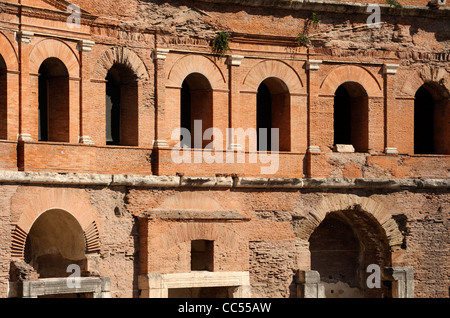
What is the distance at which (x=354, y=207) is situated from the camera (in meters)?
24.4

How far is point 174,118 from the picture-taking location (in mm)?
23047

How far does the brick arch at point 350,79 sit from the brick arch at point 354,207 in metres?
2.21

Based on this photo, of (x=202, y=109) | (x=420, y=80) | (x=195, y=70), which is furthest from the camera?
(x=420, y=80)

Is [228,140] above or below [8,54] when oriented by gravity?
below

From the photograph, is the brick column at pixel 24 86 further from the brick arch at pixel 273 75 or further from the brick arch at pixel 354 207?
the brick arch at pixel 354 207

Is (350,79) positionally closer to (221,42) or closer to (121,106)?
(221,42)

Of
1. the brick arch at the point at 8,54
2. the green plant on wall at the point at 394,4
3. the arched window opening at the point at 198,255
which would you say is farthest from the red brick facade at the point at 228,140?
the arched window opening at the point at 198,255

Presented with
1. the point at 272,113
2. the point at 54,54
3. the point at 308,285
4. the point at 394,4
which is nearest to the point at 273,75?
the point at 272,113

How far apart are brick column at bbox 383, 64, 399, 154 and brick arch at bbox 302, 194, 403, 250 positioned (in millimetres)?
1241

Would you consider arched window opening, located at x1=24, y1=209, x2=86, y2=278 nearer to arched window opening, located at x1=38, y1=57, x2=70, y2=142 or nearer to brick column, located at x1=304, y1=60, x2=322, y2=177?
arched window opening, located at x1=38, y1=57, x2=70, y2=142

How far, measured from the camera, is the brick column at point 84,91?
71.9 ft

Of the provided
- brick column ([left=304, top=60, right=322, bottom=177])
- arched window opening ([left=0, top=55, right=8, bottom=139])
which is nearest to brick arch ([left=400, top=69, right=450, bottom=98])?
brick column ([left=304, top=60, right=322, bottom=177])

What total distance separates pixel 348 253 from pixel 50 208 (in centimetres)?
731

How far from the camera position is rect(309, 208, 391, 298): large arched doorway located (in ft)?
82.0
